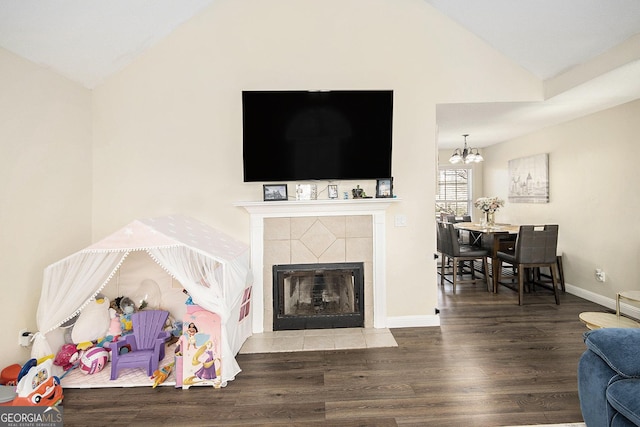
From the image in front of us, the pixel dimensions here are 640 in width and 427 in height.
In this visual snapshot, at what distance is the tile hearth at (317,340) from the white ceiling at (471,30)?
249 cm

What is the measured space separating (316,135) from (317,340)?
6.52ft

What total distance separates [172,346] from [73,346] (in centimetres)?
76

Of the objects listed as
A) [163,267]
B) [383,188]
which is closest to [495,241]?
[383,188]

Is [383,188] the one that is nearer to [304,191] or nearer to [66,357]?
[304,191]

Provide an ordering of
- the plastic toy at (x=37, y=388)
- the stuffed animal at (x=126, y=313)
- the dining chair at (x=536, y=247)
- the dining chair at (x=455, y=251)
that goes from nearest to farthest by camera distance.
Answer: the plastic toy at (x=37, y=388) → the stuffed animal at (x=126, y=313) → the dining chair at (x=536, y=247) → the dining chair at (x=455, y=251)

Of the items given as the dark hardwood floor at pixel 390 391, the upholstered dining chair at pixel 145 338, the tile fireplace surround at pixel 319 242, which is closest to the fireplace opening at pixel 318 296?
the tile fireplace surround at pixel 319 242

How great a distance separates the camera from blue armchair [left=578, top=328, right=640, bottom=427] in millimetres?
1468

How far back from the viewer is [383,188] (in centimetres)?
329

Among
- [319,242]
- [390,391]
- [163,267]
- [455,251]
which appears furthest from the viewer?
[455,251]

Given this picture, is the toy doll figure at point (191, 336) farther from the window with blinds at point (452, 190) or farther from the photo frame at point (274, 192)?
the window with blinds at point (452, 190)

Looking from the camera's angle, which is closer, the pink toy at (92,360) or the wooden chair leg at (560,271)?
the pink toy at (92,360)

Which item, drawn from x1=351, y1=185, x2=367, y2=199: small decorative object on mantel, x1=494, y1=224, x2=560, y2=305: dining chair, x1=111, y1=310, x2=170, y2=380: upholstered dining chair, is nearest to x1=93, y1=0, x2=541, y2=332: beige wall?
x1=351, y1=185, x2=367, y2=199: small decorative object on mantel

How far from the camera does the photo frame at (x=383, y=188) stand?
129 inches
